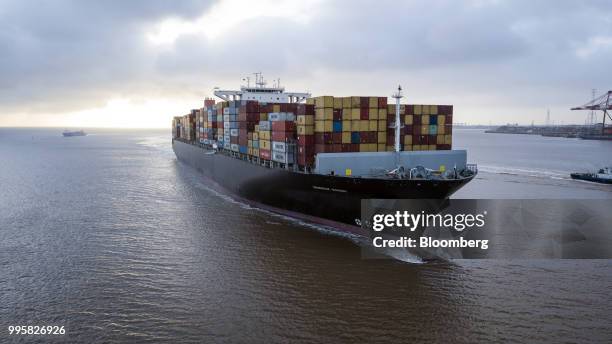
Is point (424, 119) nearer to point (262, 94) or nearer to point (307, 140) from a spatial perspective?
point (307, 140)

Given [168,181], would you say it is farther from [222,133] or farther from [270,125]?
[270,125]

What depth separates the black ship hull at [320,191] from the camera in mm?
24234

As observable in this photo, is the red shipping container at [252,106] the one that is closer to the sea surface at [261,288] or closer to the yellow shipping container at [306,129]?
the yellow shipping container at [306,129]

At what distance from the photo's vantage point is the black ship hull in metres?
24.2

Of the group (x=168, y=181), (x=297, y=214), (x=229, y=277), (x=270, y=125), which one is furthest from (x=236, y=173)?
(x=229, y=277)

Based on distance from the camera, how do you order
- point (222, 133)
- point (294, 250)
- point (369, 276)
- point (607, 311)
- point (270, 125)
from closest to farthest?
point (607, 311) < point (369, 276) < point (294, 250) < point (270, 125) < point (222, 133)

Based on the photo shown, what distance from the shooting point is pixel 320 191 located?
2789 centimetres

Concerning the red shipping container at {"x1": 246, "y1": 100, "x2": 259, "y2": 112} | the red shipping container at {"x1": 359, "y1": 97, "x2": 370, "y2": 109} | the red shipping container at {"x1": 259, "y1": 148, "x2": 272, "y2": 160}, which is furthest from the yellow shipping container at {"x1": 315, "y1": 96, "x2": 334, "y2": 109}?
the red shipping container at {"x1": 246, "y1": 100, "x2": 259, "y2": 112}

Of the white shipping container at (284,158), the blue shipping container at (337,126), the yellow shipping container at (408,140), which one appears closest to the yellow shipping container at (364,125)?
the blue shipping container at (337,126)

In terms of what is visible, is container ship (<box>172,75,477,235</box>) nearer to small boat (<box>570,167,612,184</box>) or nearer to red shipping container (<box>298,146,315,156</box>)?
red shipping container (<box>298,146,315,156</box>)

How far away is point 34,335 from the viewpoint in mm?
15102

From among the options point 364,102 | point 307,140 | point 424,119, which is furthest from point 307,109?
point 424,119

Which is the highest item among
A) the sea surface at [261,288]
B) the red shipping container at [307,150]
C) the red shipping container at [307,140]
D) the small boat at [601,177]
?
the red shipping container at [307,140]

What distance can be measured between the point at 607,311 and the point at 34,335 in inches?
925
